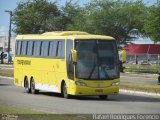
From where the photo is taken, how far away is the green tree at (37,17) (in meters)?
73.9

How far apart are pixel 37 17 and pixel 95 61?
4810 cm

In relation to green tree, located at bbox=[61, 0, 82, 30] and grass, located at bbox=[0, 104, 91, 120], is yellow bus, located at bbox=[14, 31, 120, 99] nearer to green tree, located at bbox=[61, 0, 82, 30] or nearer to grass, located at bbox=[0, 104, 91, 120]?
grass, located at bbox=[0, 104, 91, 120]

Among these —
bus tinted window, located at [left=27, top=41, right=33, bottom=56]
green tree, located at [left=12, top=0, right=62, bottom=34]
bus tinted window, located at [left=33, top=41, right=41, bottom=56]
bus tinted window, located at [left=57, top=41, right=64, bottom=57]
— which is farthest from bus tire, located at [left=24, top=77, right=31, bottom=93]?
green tree, located at [left=12, top=0, right=62, bottom=34]

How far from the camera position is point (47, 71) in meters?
29.1

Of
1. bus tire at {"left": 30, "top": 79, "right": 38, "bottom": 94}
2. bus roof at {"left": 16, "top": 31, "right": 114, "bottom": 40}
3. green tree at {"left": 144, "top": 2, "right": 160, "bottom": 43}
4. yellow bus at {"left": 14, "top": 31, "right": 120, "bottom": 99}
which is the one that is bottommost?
bus tire at {"left": 30, "top": 79, "right": 38, "bottom": 94}

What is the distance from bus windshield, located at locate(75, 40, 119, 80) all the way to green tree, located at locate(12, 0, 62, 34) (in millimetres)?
47542

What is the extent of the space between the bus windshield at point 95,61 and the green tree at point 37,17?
47542mm

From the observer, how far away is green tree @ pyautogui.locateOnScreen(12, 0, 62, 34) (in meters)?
73.9

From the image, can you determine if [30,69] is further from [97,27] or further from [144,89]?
[97,27]

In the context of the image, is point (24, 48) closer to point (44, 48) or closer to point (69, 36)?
point (44, 48)

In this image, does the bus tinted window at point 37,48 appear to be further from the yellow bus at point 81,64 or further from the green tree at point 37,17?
the green tree at point 37,17

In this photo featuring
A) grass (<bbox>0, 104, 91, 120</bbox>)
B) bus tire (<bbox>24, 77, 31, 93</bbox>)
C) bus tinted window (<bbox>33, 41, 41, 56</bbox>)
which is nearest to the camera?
grass (<bbox>0, 104, 91, 120</bbox>)

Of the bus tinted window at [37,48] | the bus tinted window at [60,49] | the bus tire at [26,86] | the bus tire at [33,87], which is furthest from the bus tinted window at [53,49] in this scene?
the bus tire at [26,86]

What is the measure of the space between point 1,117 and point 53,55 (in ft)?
38.9
